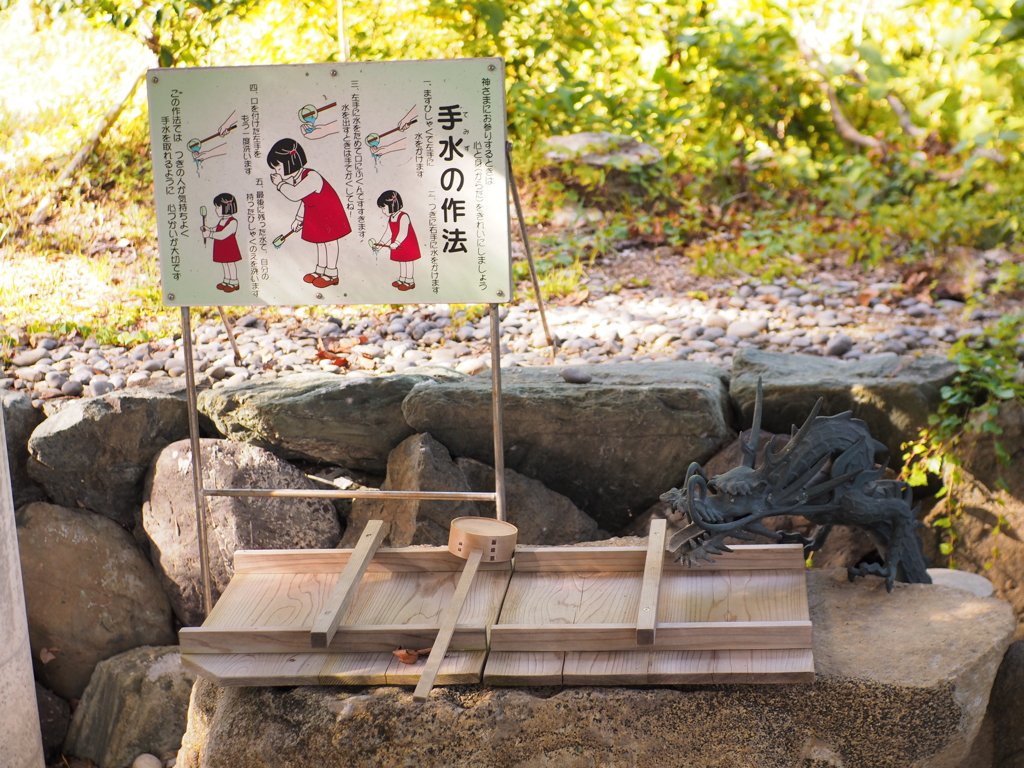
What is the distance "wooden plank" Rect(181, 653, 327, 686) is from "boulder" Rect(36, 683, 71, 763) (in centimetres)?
221

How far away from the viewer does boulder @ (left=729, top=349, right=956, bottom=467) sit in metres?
3.54

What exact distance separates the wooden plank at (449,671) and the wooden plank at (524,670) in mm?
24

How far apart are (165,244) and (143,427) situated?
1.36m

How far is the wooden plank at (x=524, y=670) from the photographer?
6.98 feet

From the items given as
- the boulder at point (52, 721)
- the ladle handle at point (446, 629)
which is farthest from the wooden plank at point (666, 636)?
the boulder at point (52, 721)

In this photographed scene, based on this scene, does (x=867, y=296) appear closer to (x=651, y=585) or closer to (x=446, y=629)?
(x=651, y=585)

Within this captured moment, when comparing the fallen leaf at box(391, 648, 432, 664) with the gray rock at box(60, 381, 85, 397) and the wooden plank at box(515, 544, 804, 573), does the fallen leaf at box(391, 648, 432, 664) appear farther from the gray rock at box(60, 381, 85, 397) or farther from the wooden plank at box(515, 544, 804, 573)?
the gray rock at box(60, 381, 85, 397)

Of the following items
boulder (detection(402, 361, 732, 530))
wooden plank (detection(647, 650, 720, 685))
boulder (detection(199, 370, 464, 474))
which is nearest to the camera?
wooden plank (detection(647, 650, 720, 685))

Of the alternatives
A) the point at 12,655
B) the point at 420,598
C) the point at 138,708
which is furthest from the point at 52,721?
the point at 420,598

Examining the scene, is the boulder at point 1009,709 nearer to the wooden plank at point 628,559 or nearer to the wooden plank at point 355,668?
the wooden plank at point 628,559

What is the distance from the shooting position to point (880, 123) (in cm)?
644

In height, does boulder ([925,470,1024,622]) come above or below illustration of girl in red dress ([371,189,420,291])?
below

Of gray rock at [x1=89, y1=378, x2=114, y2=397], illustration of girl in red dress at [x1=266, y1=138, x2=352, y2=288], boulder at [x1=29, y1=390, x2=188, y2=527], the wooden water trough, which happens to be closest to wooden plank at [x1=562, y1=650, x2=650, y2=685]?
the wooden water trough

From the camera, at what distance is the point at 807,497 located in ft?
8.15
